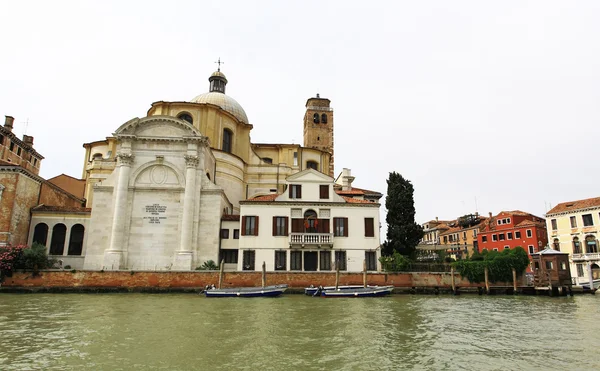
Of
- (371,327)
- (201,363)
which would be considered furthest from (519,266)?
(201,363)

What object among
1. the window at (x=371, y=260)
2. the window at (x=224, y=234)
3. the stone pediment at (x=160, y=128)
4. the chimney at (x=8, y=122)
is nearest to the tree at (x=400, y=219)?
the window at (x=371, y=260)

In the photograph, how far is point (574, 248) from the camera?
121ft

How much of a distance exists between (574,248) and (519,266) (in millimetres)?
14936

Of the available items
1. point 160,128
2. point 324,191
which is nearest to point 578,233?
point 324,191

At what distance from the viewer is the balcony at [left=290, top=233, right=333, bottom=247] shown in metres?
26.4

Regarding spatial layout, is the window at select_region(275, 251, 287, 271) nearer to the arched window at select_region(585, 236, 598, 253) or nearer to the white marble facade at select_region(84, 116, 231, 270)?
the white marble facade at select_region(84, 116, 231, 270)

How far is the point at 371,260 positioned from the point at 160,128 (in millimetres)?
17677

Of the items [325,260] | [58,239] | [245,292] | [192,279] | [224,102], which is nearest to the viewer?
[245,292]

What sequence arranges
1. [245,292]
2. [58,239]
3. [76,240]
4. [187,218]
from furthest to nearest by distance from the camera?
[76,240]
[58,239]
[187,218]
[245,292]

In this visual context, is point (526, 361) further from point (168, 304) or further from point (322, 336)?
point (168, 304)

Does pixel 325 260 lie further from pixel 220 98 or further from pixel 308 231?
pixel 220 98

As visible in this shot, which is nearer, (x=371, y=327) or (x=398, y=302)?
(x=371, y=327)

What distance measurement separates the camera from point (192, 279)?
23.8 m

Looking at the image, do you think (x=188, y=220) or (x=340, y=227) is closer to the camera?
(x=340, y=227)
